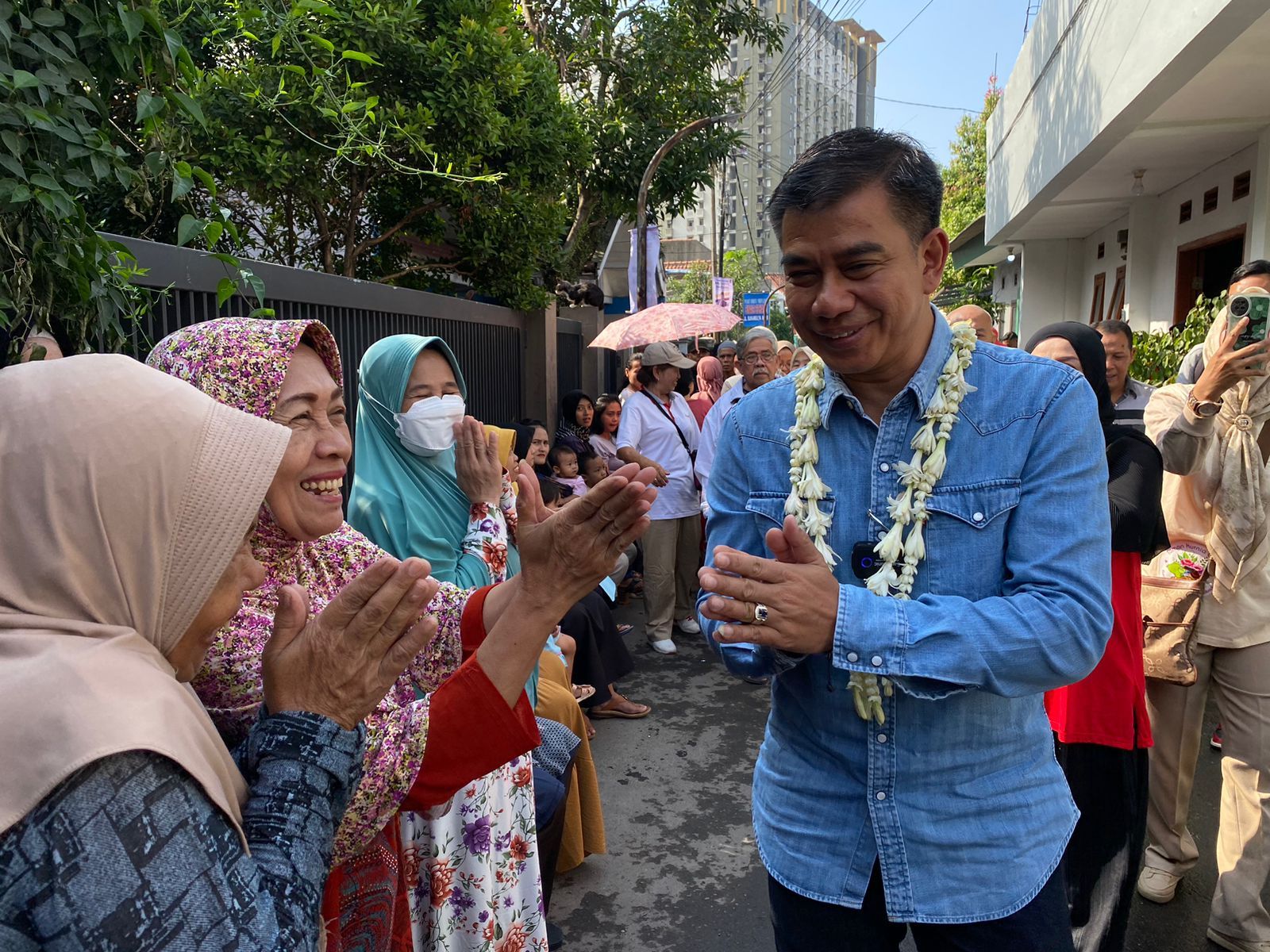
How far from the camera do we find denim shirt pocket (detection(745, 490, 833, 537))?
1646 mm

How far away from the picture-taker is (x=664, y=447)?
6410 mm

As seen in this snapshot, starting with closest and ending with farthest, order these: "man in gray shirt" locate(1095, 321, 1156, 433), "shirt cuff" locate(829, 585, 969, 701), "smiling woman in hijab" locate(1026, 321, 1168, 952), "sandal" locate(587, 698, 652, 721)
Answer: "shirt cuff" locate(829, 585, 969, 701) → "smiling woman in hijab" locate(1026, 321, 1168, 952) → "man in gray shirt" locate(1095, 321, 1156, 433) → "sandal" locate(587, 698, 652, 721)

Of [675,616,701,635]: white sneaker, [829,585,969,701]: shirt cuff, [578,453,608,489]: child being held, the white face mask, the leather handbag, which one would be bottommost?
[675,616,701,635]: white sneaker

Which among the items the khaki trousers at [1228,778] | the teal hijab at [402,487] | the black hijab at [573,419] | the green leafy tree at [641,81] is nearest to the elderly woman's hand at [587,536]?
the teal hijab at [402,487]

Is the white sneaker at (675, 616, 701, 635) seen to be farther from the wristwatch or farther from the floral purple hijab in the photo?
the floral purple hijab

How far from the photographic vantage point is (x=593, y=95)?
37.1ft

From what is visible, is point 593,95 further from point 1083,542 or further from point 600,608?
point 1083,542

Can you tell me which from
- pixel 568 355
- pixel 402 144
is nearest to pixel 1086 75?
pixel 568 355

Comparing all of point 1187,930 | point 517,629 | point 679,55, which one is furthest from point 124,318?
point 679,55

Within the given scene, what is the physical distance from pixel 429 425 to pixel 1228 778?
2789 mm

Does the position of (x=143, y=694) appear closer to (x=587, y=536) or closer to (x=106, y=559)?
(x=106, y=559)

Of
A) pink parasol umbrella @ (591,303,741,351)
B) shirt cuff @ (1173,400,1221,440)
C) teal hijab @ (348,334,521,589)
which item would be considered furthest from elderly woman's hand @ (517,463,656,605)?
pink parasol umbrella @ (591,303,741,351)

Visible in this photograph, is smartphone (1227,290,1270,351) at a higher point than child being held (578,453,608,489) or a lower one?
higher

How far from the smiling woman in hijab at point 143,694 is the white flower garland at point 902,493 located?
31.1 inches
